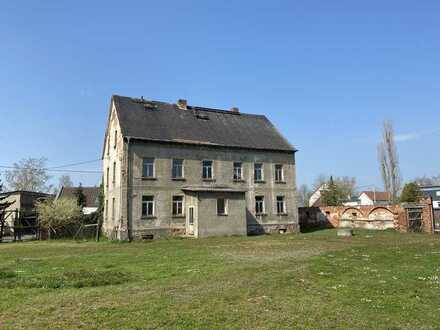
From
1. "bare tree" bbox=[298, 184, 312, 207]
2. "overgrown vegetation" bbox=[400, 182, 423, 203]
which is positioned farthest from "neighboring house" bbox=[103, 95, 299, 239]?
"bare tree" bbox=[298, 184, 312, 207]

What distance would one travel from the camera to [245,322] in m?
6.37

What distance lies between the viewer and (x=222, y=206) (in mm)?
28797

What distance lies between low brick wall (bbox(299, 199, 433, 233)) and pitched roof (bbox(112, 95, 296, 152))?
9.79 meters

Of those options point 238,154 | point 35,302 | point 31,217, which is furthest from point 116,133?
point 35,302

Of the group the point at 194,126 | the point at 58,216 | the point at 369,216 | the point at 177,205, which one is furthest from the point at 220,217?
the point at 369,216

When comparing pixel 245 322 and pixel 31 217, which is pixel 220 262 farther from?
pixel 31 217

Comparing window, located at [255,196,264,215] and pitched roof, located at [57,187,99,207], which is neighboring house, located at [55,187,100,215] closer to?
pitched roof, located at [57,187,99,207]

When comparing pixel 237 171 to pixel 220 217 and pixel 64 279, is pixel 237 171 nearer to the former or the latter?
pixel 220 217

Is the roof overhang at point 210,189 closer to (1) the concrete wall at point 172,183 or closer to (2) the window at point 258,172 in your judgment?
(1) the concrete wall at point 172,183

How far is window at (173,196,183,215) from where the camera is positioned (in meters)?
29.1

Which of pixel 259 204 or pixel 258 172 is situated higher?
pixel 258 172

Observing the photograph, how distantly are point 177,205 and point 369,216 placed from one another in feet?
63.5

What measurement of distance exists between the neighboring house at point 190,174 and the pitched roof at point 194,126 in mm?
91

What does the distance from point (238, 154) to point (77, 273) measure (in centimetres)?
2235
